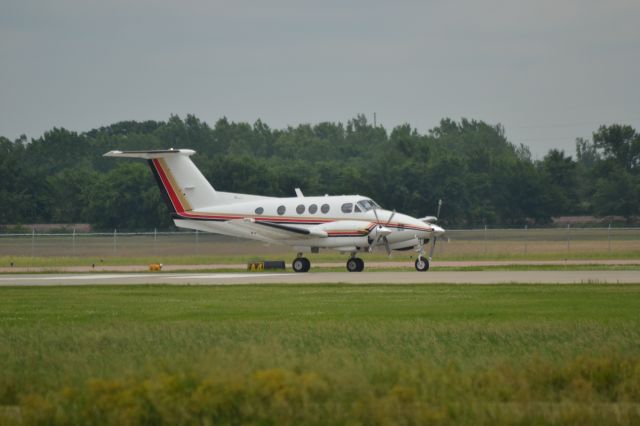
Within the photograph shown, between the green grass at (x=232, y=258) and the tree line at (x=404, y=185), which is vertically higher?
the tree line at (x=404, y=185)

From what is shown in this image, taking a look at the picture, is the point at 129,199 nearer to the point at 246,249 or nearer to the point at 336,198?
the point at 246,249

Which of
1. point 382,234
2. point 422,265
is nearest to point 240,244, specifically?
point 382,234

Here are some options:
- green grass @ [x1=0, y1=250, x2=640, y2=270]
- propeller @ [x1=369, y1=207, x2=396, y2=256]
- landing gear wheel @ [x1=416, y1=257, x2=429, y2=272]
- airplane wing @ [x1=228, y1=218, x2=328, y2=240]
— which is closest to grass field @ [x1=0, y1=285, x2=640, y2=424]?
landing gear wheel @ [x1=416, y1=257, x2=429, y2=272]

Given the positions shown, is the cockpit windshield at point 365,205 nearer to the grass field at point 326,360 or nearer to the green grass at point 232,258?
the green grass at point 232,258

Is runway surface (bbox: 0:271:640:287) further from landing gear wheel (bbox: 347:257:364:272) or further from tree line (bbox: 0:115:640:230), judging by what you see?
tree line (bbox: 0:115:640:230)

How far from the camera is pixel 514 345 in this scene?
17.5 m

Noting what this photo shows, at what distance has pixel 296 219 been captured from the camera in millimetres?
44125

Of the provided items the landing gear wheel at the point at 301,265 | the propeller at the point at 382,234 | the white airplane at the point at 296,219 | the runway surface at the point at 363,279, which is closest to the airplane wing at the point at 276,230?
the white airplane at the point at 296,219


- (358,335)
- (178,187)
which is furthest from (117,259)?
(358,335)

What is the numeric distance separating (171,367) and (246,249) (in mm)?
45765

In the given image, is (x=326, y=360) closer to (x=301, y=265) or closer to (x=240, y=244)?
(x=301, y=265)

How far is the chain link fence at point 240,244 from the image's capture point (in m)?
59.7

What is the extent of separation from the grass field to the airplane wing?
1609 cm

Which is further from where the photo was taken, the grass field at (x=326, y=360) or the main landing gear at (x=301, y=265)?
the main landing gear at (x=301, y=265)
